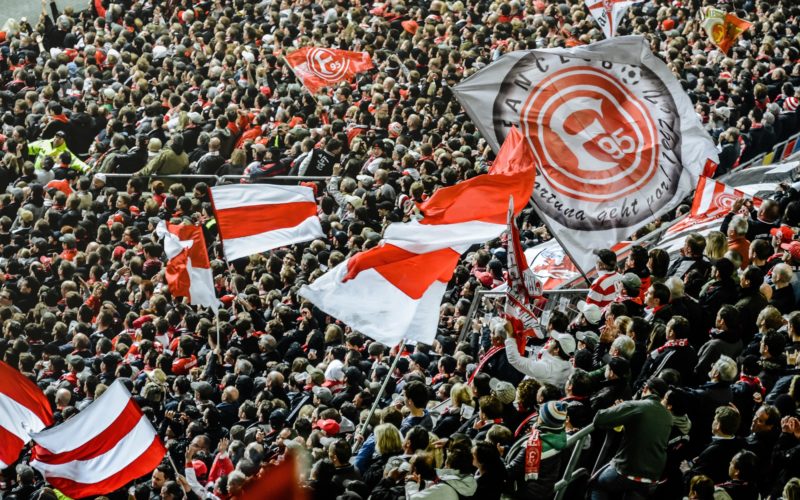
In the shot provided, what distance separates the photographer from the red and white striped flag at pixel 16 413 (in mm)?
13539

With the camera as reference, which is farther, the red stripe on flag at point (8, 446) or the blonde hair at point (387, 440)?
the red stripe on flag at point (8, 446)

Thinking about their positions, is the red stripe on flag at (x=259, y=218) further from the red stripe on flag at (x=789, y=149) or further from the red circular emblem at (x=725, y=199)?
the red stripe on flag at (x=789, y=149)

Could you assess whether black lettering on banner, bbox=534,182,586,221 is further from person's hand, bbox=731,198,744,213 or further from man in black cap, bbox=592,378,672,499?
man in black cap, bbox=592,378,672,499

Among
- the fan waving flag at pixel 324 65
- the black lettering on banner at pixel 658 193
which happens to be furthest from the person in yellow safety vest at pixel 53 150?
the black lettering on banner at pixel 658 193

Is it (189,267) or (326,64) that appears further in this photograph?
(326,64)

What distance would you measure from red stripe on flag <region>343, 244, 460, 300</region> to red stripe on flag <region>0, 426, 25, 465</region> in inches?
150

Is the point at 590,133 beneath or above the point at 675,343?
above

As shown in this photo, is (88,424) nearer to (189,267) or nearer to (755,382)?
(189,267)

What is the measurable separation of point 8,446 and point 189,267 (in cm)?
375

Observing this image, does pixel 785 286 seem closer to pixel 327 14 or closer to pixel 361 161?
pixel 361 161

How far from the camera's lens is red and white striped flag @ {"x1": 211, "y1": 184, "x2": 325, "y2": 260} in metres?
15.2

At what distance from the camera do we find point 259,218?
50.4 ft

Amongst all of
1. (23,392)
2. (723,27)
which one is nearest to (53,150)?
(23,392)

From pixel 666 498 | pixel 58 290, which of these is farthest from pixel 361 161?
pixel 666 498
